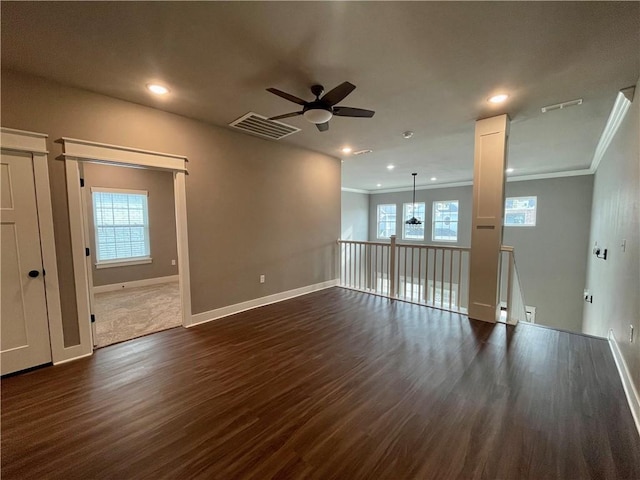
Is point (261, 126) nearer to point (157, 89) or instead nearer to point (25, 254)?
point (157, 89)

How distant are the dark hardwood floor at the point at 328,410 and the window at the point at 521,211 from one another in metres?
5.37

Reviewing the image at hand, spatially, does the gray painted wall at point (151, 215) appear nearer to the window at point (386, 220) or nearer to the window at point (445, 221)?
the window at point (386, 220)

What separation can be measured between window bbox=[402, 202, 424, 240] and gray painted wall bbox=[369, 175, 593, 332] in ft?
8.95

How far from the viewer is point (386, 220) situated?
10.9 m

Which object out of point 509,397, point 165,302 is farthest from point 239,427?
point 165,302

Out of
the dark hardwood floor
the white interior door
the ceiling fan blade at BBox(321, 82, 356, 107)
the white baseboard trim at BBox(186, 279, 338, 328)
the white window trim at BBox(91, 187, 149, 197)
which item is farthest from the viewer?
the white window trim at BBox(91, 187, 149, 197)

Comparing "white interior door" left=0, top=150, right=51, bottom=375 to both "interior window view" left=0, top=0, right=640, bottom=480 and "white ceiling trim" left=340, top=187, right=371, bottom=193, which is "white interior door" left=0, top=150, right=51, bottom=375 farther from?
"white ceiling trim" left=340, top=187, right=371, bottom=193

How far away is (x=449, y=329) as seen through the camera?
3.44 m

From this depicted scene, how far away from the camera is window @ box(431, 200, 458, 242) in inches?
353

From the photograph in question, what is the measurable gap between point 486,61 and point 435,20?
2.60 ft

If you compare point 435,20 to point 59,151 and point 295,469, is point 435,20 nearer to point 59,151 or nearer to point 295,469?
point 295,469

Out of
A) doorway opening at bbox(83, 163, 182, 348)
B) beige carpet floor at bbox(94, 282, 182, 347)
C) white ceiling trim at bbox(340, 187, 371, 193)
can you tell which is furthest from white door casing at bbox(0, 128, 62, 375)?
white ceiling trim at bbox(340, 187, 371, 193)

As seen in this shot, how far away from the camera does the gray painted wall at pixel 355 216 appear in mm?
10320

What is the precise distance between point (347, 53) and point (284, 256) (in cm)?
332
